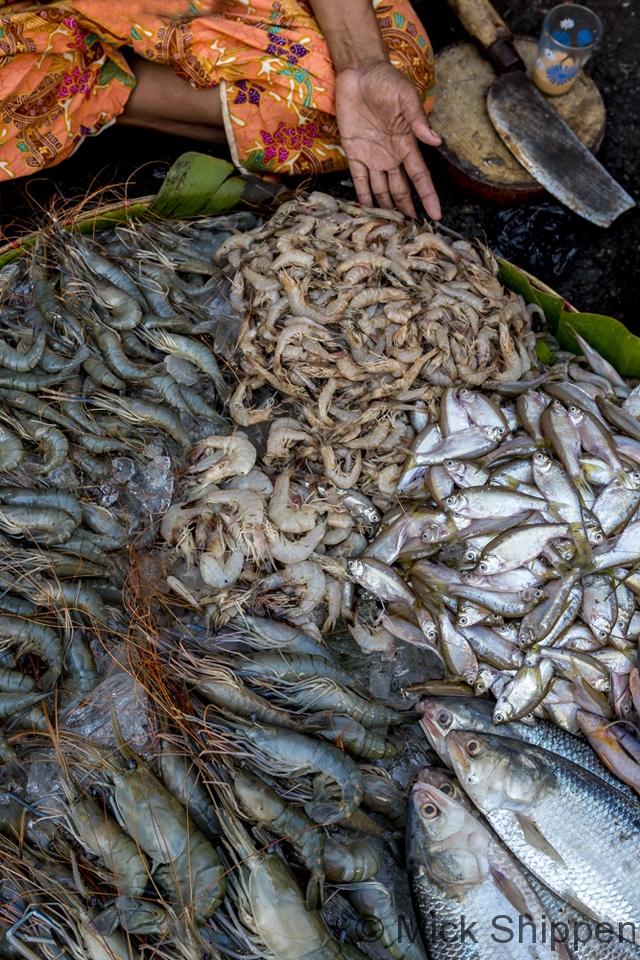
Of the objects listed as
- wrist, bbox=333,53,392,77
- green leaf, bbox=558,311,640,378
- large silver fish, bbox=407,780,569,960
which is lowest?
large silver fish, bbox=407,780,569,960

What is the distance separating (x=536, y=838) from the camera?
236 centimetres

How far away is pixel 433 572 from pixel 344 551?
34 cm

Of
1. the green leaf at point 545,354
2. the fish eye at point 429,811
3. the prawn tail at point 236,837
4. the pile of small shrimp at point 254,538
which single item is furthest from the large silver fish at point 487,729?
the green leaf at point 545,354

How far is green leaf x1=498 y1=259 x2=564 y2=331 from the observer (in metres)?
3.12

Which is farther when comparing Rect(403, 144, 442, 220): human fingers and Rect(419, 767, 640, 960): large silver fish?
Rect(403, 144, 442, 220): human fingers

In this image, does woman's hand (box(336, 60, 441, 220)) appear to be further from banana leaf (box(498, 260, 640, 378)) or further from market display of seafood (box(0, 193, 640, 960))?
banana leaf (box(498, 260, 640, 378))

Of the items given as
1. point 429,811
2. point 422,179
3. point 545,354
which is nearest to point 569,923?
point 429,811

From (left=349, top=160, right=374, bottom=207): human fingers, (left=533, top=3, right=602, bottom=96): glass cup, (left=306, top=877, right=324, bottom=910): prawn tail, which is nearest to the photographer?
(left=306, top=877, right=324, bottom=910): prawn tail

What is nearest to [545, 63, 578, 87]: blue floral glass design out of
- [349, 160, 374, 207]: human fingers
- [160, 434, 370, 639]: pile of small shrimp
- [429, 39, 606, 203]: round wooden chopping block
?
[429, 39, 606, 203]: round wooden chopping block

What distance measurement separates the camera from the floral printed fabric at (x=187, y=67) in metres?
3.00

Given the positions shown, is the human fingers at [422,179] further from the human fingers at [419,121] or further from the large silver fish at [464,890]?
the large silver fish at [464,890]

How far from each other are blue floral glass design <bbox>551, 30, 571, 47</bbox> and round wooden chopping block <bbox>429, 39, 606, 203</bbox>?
205 mm

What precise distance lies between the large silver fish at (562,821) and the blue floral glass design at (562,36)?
3.37 m

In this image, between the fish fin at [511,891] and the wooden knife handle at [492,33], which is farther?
the wooden knife handle at [492,33]
